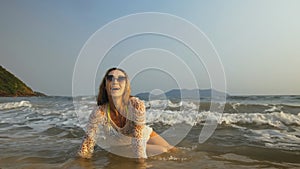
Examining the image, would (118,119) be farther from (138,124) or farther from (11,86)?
(11,86)

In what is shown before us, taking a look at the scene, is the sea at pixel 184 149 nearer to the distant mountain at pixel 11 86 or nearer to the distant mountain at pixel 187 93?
the distant mountain at pixel 187 93

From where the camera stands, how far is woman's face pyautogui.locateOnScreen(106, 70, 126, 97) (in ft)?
13.1

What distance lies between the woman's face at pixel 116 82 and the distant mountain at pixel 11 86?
58061mm

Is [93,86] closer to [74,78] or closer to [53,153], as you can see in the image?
[74,78]

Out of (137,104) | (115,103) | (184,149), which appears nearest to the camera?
(137,104)

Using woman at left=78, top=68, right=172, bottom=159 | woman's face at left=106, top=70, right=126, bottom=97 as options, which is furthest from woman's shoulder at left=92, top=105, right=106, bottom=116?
woman's face at left=106, top=70, right=126, bottom=97

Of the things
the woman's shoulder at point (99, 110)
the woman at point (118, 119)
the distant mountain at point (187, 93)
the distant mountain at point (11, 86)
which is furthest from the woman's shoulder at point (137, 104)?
the distant mountain at point (11, 86)

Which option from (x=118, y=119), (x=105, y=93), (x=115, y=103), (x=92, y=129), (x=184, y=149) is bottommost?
(x=184, y=149)

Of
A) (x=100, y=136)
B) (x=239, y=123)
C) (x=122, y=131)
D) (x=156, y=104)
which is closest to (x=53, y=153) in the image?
(x=100, y=136)

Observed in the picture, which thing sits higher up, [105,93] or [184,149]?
[105,93]

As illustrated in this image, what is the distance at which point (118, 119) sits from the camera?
4.31 m

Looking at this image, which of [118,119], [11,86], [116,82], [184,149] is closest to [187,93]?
[184,149]

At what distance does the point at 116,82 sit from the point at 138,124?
0.72 metres

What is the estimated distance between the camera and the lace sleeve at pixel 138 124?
3973 millimetres
